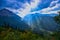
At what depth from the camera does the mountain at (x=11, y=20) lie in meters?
2.12

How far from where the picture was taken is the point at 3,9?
2135 mm

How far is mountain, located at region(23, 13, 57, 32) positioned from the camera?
2.11 meters

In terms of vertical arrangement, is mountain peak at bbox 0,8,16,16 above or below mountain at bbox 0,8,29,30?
above

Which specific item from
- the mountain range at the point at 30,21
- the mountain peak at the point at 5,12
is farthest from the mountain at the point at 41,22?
the mountain peak at the point at 5,12

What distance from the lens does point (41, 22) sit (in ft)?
6.99

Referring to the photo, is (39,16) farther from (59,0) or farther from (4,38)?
(4,38)

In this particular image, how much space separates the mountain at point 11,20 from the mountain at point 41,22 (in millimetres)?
59

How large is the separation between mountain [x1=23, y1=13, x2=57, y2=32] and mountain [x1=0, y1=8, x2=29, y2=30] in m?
0.06

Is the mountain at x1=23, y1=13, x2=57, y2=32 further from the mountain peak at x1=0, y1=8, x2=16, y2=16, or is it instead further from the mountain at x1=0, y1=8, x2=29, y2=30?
the mountain peak at x1=0, y1=8, x2=16, y2=16

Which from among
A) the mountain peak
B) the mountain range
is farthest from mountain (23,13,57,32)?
the mountain peak

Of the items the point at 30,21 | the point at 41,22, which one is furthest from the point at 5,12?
the point at 41,22

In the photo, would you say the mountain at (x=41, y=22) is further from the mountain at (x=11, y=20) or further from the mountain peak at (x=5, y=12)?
the mountain peak at (x=5, y=12)

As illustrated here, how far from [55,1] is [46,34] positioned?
41 centimetres

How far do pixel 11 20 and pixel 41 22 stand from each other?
35 cm
